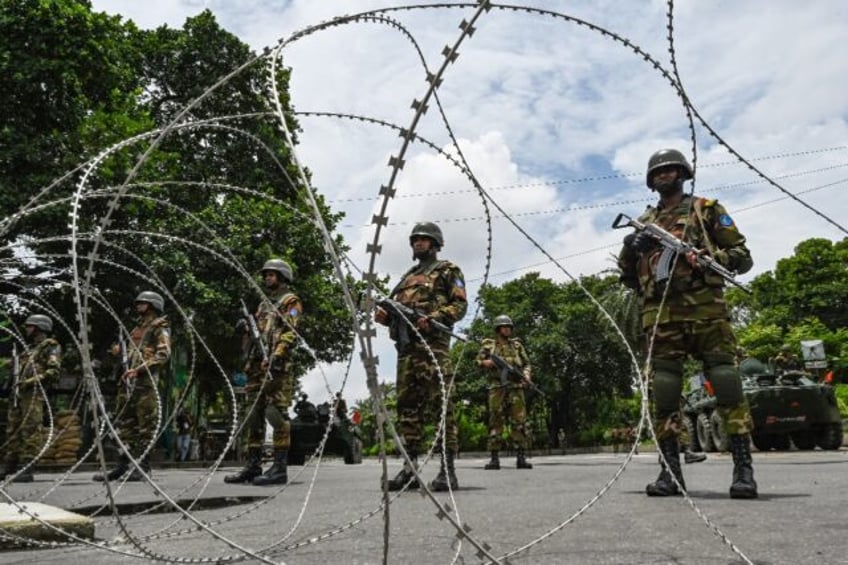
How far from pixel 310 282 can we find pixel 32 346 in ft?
38.0

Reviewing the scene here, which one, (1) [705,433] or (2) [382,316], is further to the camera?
(1) [705,433]

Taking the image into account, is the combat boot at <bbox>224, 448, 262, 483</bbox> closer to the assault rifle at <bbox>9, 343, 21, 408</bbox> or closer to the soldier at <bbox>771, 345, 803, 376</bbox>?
the assault rifle at <bbox>9, 343, 21, 408</bbox>

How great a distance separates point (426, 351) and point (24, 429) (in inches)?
211

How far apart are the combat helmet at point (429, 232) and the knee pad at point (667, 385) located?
2126 millimetres

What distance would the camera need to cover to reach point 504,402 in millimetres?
9984

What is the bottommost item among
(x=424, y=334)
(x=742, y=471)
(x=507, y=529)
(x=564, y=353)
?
(x=507, y=529)

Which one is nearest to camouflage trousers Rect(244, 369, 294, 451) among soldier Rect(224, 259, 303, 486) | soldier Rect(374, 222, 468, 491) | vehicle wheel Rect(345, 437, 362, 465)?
soldier Rect(224, 259, 303, 486)

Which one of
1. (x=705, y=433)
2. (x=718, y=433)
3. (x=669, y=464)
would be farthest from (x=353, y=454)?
(x=669, y=464)

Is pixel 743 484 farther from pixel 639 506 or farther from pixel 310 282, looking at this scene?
pixel 310 282

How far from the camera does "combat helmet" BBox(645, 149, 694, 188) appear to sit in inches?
188

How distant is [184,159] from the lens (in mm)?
20641

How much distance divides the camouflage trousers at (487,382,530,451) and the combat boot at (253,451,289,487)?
3564mm

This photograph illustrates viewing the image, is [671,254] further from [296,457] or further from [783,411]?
[296,457]

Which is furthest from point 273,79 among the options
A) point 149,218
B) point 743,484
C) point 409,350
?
point 149,218
